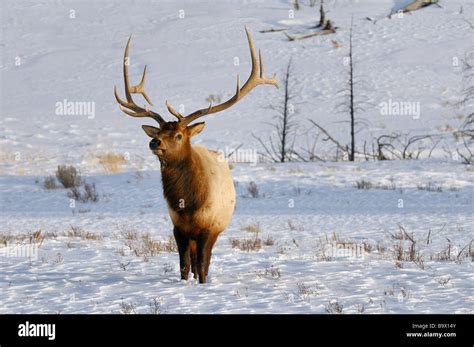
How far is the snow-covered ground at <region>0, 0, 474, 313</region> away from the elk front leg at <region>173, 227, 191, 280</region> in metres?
0.16

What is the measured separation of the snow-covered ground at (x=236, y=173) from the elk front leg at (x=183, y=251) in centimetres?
16

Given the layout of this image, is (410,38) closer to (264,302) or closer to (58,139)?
(58,139)

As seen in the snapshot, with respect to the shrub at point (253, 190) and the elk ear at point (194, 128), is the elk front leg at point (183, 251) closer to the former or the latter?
the elk ear at point (194, 128)

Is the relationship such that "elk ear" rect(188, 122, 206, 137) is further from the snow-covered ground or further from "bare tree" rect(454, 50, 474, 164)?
"bare tree" rect(454, 50, 474, 164)

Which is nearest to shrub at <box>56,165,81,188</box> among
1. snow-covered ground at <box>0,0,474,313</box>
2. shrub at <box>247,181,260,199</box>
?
snow-covered ground at <box>0,0,474,313</box>

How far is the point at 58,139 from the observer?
2623cm

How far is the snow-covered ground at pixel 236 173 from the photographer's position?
8.79 metres

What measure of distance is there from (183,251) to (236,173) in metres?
11.0

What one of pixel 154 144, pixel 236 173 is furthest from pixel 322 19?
pixel 154 144

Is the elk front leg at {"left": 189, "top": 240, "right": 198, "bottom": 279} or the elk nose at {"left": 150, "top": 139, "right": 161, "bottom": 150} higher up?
the elk nose at {"left": 150, "top": 139, "right": 161, "bottom": 150}

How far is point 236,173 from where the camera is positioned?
1997 cm

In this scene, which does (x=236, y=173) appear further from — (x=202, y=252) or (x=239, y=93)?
(x=202, y=252)

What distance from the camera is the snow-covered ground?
28.8 ft
